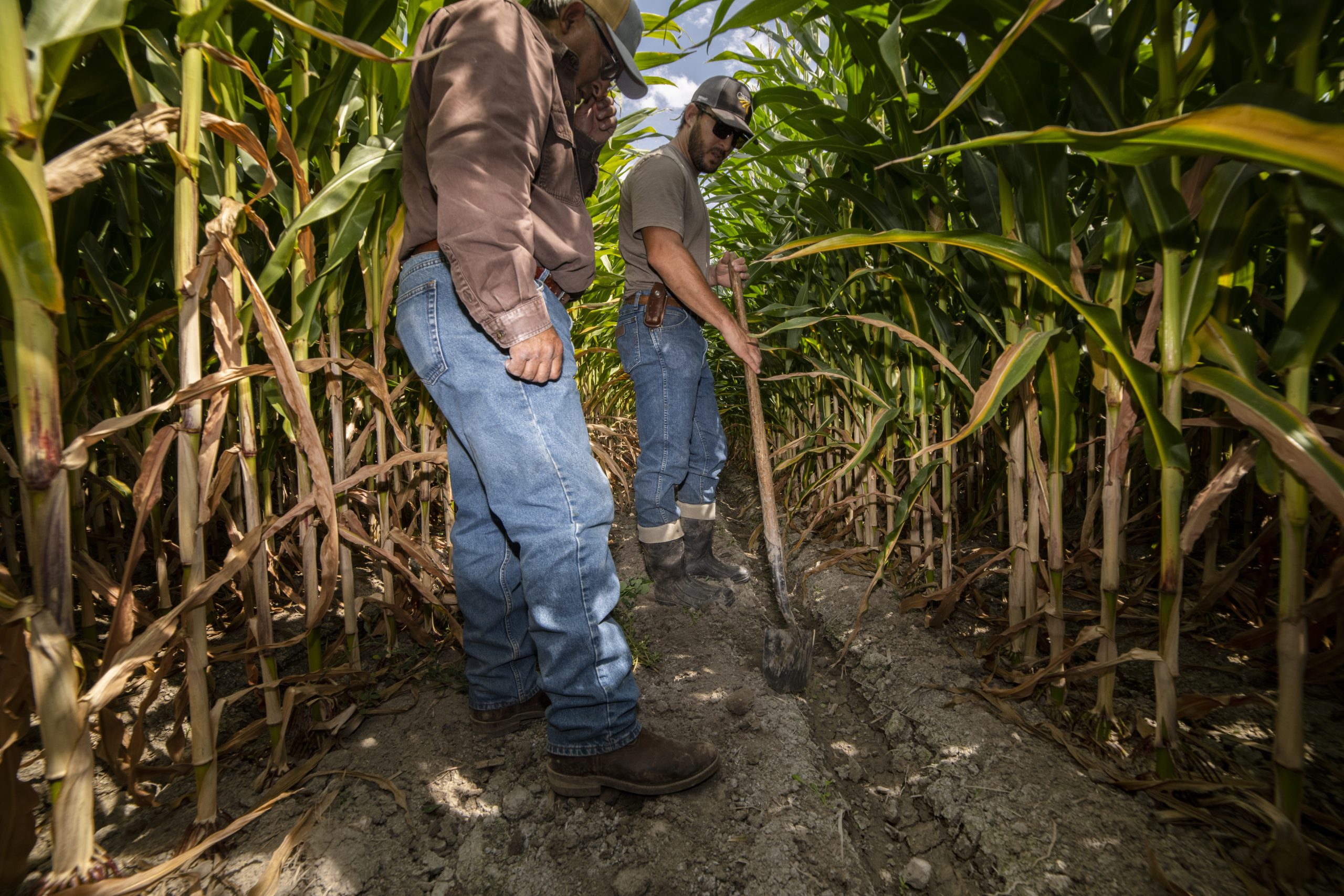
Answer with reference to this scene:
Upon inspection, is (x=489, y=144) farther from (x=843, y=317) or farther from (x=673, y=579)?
(x=673, y=579)

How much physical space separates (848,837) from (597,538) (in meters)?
0.70

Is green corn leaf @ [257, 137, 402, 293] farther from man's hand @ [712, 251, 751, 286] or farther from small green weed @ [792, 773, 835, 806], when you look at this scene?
small green weed @ [792, 773, 835, 806]

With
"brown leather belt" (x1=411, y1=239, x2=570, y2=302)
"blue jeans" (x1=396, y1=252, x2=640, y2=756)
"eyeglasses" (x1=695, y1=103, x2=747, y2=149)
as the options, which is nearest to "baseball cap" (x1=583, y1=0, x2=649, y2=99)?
"brown leather belt" (x1=411, y1=239, x2=570, y2=302)

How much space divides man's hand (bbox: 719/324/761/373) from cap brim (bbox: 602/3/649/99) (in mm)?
740

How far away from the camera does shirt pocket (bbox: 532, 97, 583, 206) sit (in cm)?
118

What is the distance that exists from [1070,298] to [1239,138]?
365 millimetres

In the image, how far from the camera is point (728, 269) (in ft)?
7.38

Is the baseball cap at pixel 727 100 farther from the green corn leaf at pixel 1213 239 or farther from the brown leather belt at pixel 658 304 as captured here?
the green corn leaf at pixel 1213 239

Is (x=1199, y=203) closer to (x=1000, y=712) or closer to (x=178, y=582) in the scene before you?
(x=1000, y=712)

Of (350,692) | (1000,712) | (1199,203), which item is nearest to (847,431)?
(1000,712)

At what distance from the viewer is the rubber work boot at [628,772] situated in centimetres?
114

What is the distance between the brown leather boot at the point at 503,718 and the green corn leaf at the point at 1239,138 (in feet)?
4.43

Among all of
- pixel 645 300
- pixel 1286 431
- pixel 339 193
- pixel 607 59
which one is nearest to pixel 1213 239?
pixel 1286 431

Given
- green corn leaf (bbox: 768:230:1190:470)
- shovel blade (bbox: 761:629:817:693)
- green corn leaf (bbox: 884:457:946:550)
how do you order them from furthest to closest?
shovel blade (bbox: 761:629:817:693) → green corn leaf (bbox: 884:457:946:550) → green corn leaf (bbox: 768:230:1190:470)
